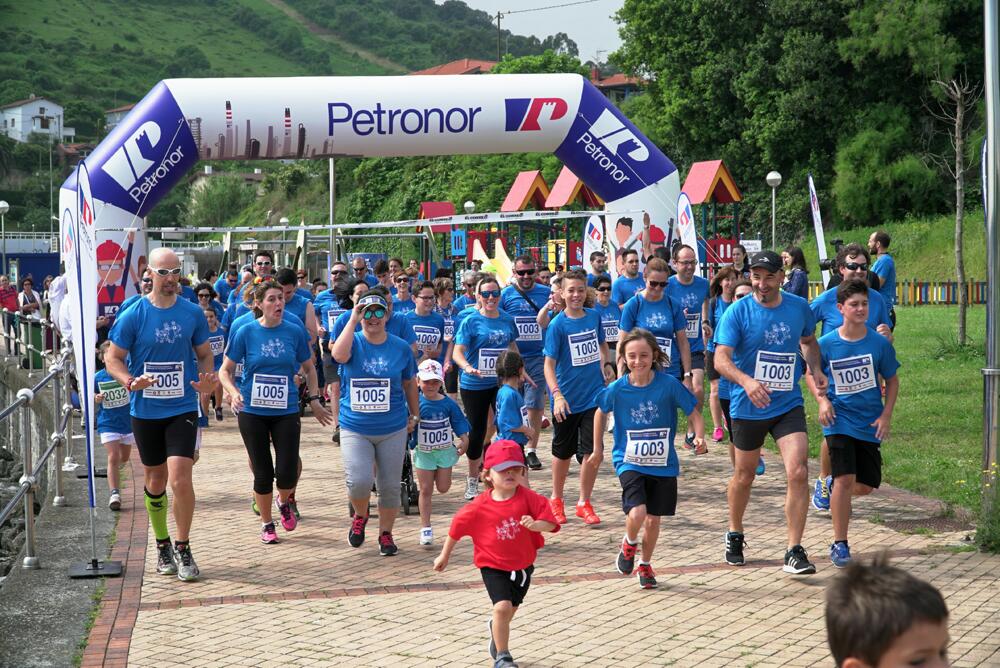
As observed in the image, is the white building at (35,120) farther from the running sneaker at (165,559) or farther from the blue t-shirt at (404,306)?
the running sneaker at (165,559)

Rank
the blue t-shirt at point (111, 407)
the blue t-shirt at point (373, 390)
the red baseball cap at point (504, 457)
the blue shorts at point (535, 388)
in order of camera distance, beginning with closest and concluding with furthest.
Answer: the red baseball cap at point (504, 457) < the blue t-shirt at point (373, 390) < the blue t-shirt at point (111, 407) < the blue shorts at point (535, 388)

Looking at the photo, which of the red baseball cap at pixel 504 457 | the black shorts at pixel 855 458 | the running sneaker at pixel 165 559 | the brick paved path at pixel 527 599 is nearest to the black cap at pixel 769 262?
the black shorts at pixel 855 458

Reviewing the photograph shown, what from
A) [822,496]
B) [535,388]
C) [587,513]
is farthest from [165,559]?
[822,496]

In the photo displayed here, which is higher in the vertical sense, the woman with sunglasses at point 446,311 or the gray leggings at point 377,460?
the woman with sunglasses at point 446,311

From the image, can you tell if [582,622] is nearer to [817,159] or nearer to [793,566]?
[793,566]

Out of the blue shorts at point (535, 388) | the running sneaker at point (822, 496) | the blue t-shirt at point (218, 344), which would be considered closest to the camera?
the running sneaker at point (822, 496)

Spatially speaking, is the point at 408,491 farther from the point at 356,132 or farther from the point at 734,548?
the point at 356,132

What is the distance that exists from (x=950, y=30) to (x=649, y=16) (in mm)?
12068

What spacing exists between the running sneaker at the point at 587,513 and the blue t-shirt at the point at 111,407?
3.54m

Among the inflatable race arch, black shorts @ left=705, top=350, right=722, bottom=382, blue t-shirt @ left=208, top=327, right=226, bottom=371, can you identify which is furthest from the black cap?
the inflatable race arch

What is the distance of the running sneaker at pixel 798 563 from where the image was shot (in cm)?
761

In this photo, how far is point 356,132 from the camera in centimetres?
1775

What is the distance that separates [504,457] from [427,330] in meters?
6.43

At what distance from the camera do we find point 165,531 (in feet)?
27.1
